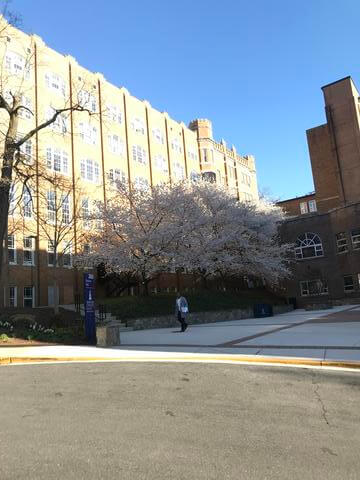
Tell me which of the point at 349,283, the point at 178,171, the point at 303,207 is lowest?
the point at 349,283

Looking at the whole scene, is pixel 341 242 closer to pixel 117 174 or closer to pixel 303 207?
pixel 117 174

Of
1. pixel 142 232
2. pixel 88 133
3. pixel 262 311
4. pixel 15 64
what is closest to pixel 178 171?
pixel 88 133

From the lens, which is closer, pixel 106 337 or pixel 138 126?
pixel 106 337

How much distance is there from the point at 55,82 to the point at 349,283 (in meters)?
31.9

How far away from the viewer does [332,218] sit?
1709 inches

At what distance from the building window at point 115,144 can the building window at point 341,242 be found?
23.1m

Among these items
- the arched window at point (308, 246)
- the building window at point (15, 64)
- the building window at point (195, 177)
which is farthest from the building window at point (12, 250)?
the arched window at point (308, 246)

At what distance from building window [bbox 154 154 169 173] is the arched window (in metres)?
18.2

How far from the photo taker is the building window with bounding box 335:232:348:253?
137 ft

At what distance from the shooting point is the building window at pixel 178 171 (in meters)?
56.8

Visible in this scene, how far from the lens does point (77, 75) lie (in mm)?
44406

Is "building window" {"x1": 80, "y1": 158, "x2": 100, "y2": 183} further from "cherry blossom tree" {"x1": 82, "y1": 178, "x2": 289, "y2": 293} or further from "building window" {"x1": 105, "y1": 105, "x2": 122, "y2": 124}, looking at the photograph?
"cherry blossom tree" {"x1": 82, "y1": 178, "x2": 289, "y2": 293}

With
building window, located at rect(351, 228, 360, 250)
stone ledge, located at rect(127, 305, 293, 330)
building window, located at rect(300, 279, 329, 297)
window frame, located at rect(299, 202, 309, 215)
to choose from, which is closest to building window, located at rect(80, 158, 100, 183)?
stone ledge, located at rect(127, 305, 293, 330)

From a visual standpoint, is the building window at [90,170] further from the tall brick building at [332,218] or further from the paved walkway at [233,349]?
the paved walkway at [233,349]
